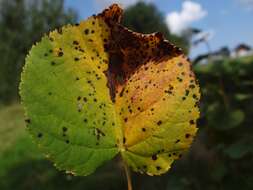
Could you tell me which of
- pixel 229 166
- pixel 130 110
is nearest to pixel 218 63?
pixel 229 166

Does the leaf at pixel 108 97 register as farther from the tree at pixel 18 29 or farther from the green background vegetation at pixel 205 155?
the tree at pixel 18 29

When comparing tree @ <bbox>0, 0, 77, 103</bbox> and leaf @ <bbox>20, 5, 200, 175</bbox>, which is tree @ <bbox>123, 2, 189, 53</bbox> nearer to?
tree @ <bbox>0, 0, 77, 103</bbox>

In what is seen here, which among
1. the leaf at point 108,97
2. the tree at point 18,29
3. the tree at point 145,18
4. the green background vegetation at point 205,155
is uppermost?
the tree at point 145,18

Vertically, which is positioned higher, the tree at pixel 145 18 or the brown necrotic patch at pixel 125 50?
the tree at pixel 145 18

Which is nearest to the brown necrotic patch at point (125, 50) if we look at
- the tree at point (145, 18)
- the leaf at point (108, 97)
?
the leaf at point (108, 97)

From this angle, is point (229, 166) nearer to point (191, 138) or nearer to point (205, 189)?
point (205, 189)

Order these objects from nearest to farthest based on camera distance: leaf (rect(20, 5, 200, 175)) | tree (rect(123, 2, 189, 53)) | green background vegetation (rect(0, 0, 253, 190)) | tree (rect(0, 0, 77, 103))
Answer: leaf (rect(20, 5, 200, 175)) < green background vegetation (rect(0, 0, 253, 190)) < tree (rect(0, 0, 77, 103)) < tree (rect(123, 2, 189, 53))

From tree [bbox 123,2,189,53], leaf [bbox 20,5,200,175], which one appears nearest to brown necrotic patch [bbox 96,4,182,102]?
leaf [bbox 20,5,200,175]

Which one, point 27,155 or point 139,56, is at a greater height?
point 27,155
